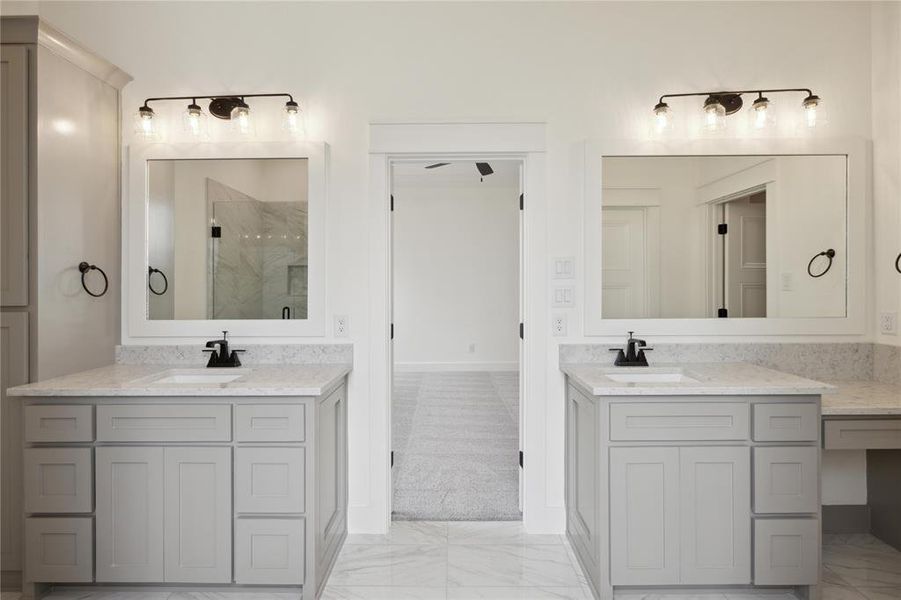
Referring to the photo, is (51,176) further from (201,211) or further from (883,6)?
(883,6)

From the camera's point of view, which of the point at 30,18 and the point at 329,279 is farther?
the point at 329,279

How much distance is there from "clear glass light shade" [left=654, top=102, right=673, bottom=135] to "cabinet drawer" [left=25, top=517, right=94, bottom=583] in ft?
10.4

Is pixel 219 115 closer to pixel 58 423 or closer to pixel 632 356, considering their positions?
pixel 58 423

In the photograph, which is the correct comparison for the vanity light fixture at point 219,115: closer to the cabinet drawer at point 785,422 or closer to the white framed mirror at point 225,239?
the white framed mirror at point 225,239

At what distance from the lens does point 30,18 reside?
2.06 meters

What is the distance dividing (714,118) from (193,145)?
271 centimetres

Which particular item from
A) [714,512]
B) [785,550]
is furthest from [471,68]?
[785,550]

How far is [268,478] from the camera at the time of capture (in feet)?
6.54

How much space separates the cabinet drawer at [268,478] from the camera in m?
1.99

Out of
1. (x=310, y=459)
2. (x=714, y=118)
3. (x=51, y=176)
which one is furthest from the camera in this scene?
(x=714, y=118)

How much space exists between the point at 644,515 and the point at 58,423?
2412mm

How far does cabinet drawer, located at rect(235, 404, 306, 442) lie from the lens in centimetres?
199

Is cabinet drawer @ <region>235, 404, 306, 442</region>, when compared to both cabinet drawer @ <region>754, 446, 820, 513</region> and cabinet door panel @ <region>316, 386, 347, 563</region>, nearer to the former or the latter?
cabinet door panel @ <region>316, 386, 347, 563</region>

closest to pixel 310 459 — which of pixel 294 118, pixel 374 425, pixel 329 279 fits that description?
pixel 374 425
